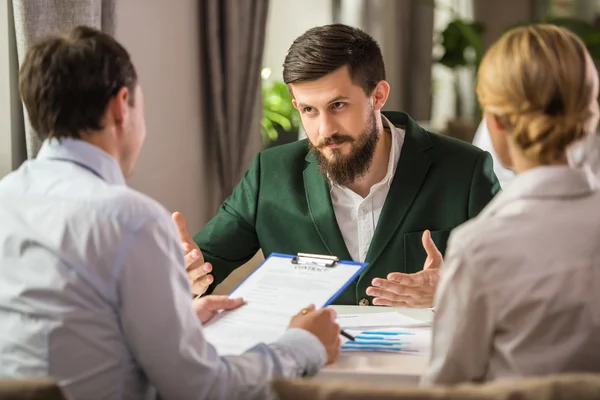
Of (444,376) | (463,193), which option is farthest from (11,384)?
(463,193)

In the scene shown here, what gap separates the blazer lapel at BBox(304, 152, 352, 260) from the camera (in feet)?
8.80

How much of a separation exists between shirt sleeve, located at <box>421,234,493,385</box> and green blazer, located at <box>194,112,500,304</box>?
3.67ft

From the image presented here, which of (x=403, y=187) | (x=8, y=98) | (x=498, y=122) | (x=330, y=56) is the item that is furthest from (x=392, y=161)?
(x=8, y=98)

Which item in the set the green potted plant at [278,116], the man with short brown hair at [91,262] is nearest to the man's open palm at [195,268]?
the man with short brown hair at [91,262]

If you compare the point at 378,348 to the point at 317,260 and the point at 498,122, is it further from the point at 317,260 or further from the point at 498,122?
the point at 498,122

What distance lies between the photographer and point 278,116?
5.36 meters

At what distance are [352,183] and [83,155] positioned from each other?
4.18 feet

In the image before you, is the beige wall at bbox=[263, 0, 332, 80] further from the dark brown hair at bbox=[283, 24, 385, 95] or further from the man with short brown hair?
the man with short brown hair

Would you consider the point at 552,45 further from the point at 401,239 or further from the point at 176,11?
the point at 176,11

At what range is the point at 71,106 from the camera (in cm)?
162

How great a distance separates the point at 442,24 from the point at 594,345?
7602mm

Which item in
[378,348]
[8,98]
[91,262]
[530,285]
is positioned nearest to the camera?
[530,285]

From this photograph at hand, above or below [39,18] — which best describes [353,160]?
below

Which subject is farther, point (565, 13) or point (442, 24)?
point (565, 13)
